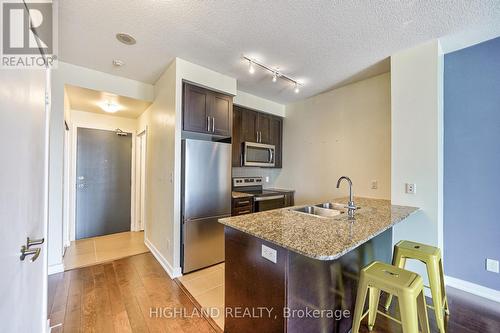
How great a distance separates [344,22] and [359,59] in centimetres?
84

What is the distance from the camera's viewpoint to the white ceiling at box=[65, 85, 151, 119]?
9.82 feet

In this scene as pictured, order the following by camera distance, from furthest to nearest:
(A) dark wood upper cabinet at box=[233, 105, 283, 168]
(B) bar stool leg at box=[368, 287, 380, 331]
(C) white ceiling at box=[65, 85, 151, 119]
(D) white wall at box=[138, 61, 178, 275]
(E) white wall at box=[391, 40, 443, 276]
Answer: (A) dark wood upper cabinet at box=[233, 105, 283, 168], (C) white ceiling at box=[65, 85, 151, 119], (D) white wall at box=[138, 61, 178, 275], (E) white wall at box=[391, 40, 443, 276], (B) bar stool leg at box=[368, 287, 380, 331]

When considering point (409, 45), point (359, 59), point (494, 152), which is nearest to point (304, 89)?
point (359, 59)

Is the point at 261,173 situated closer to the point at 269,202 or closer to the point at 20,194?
the point at 269,202

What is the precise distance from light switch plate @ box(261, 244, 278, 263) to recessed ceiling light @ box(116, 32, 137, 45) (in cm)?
246

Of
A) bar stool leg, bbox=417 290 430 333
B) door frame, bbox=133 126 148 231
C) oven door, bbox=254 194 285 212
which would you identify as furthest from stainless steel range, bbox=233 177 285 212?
bar stool leg, bbox=417 290 430 333

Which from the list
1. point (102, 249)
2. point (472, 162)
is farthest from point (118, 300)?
point (472, 162)

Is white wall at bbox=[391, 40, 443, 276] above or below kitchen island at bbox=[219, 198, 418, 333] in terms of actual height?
above

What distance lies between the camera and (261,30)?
2084 mm

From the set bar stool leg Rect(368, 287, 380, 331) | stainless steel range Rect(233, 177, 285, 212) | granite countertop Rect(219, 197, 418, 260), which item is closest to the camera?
granite countertop Rect(219, 197, 418, 260)

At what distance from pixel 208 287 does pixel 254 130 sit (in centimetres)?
268

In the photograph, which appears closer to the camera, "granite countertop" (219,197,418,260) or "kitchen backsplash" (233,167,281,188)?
"granite countertop" (219,197,418,260)

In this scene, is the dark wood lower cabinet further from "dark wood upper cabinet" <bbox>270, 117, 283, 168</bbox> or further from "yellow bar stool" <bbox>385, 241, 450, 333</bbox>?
"dark wood upper cabinet" <bbox>270, 117, 283, 168</bbox>

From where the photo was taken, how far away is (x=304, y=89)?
3652mm
